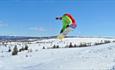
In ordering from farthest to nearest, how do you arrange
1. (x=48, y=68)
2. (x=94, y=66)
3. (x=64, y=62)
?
(x=64, y=62) < (x=48, y=68) < (x=94, y=66)

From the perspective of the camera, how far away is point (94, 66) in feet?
70.3

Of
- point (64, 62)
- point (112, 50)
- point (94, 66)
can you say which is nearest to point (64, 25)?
point (94, 66)

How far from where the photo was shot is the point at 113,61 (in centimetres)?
2184

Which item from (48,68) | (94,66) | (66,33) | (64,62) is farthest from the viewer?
(64,62)

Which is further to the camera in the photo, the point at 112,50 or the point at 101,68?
the point at 112,50

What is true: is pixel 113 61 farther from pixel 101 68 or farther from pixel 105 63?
pixel 101 68

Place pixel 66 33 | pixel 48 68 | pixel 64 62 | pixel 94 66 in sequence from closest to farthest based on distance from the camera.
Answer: pixel 66 33, pixel 94 66, pixel 48 68, pixel 64 62

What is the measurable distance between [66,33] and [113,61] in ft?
14.2

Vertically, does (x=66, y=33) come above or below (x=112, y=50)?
above

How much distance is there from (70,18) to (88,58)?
15.4ft

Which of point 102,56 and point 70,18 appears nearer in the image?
point 70,18

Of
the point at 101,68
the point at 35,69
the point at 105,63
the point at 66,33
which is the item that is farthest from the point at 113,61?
the point at 35,69

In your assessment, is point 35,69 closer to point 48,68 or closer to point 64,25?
point 48,68

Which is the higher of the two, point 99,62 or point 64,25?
point 64,25
